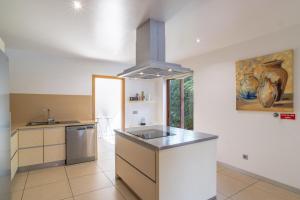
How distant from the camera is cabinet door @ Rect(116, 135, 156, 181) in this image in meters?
1.97

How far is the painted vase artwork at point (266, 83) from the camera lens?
2572mm

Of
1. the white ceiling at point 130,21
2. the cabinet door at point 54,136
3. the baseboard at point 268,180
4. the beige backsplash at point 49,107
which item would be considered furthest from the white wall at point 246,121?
the cabinet door at point 54,136

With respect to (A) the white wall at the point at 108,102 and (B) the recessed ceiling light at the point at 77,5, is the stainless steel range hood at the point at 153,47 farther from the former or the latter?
(A) the white wall at the point at 108,102

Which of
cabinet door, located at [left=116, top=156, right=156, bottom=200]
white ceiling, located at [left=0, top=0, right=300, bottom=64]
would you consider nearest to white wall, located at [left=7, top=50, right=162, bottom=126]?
white ceiling, located at [left=0, top=0, right=300, bottom=64]

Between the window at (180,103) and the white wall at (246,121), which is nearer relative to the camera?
the white wall at (246,121)

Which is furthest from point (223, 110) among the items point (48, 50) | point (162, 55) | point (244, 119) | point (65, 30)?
point (48, 50)

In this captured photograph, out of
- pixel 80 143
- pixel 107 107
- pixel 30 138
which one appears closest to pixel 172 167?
pixel 80 143

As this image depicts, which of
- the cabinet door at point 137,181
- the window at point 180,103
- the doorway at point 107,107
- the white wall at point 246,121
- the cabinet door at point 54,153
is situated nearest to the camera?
the cabinet door at point 137,181

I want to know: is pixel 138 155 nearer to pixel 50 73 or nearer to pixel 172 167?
pixel 172 167

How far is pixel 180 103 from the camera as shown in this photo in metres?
5.14

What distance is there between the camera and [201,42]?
3203 millimetres

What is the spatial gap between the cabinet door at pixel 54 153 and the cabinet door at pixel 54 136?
105 mm

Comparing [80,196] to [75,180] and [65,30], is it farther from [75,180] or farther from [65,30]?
[65,30]

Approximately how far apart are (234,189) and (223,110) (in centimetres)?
152
